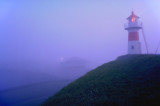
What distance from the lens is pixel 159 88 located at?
12453mm

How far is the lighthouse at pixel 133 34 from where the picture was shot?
28.9 meters

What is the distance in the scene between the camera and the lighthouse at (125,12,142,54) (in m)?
28.9

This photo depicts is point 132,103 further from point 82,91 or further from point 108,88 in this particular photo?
point 82,91

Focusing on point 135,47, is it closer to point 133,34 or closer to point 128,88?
point 133,34

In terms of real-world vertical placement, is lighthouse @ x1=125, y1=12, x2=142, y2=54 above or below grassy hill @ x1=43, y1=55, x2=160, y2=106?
above

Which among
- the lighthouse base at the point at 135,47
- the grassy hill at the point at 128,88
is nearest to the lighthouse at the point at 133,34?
the lighthouse base at the point at 135,47

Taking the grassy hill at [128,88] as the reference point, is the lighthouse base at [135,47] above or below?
above

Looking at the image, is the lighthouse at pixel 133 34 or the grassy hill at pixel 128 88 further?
the lighthouse at pixel 133 34

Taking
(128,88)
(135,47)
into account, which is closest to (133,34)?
(135,47)

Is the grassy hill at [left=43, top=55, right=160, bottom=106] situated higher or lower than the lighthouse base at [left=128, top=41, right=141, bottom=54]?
lower

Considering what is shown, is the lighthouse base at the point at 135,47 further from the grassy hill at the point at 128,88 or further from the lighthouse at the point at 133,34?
the grassy hill at the point at 128,88

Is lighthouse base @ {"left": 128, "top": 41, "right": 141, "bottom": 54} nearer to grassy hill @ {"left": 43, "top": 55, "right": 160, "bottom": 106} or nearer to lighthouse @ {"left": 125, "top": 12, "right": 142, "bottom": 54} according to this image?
lighthouse @ {"left": 125, "top": 12, "right": 142, "bottom": 54}

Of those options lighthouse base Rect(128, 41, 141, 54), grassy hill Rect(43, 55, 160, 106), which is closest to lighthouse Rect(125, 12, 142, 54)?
lighthouse base Rect(128, 41, 141, 54)

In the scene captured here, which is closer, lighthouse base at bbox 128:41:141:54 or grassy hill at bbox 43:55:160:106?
grassy hill at bbox 43:55:160:106
